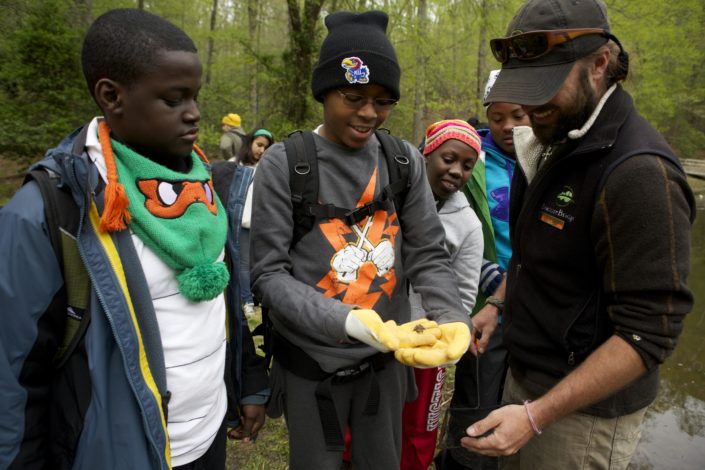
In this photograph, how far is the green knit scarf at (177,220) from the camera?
1.36 metres

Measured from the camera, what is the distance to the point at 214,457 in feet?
5.70

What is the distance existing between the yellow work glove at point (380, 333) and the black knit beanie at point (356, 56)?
0.90 meters

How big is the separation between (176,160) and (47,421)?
90 cm

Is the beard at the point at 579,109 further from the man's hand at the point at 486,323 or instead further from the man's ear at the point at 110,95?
the man's ear at the point at 110,95

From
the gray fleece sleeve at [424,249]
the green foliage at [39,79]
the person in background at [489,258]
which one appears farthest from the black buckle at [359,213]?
the green foliage at [39,79]

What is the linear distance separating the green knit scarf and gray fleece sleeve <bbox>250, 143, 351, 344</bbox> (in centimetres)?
18

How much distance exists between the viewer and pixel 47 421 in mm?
1309

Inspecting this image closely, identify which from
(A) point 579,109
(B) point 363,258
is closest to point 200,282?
(B) point 363,258

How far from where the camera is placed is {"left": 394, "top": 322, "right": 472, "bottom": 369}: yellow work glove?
1.40 m

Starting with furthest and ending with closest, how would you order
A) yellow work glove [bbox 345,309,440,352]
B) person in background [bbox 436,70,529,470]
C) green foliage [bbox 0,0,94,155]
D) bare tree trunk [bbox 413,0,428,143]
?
bare tree trunk [bbox 413,0,428,143]
green foliage [bbox 0,0,94,155]
person in background [bbox 436,70,529,470]
yellow work glove [bbox 345,309,440,352]

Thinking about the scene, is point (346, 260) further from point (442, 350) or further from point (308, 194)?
point (442, 350)

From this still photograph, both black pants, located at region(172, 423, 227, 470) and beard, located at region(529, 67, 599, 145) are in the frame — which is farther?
black pants, located at region(172, 423, 227, 470)

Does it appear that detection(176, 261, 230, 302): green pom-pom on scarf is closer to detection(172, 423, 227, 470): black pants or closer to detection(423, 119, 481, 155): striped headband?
detection(172, 423, 227, 470): black pants

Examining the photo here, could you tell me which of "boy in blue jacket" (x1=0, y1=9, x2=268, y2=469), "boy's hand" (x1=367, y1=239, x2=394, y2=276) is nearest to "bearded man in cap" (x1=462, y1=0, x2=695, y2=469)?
"boy's hand" (x1=367, y1=239, x2=394, y2=276)
